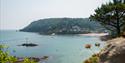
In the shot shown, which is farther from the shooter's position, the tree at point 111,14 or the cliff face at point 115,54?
the tree at point 111,14

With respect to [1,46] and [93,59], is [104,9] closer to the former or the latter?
[93,59]

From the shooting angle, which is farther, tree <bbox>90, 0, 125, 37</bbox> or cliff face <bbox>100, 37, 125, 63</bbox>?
tree <bbox>90, 0, 125, 37</bbox>

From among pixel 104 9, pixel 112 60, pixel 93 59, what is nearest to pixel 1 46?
pixel 112 60

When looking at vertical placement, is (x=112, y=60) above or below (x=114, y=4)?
below

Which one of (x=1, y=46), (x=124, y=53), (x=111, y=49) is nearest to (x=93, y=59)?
(x=111, y=49)

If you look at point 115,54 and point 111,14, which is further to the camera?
point 111,14

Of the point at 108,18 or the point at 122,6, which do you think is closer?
the point at 122,6

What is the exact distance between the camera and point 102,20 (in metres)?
33.6

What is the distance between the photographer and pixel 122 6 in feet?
99.3

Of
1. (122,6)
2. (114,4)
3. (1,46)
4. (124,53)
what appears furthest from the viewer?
(114,4)

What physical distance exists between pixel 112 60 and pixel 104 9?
2580 centimetres

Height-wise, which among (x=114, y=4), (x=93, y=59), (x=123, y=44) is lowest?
(x=93, y=59)

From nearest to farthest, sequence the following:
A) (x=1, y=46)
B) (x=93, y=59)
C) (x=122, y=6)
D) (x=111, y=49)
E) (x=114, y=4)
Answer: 1. (x=1, y=46)
2. (x=111, y=49)
3. (x=93, y=59)
4. (x=122, y=6)
5. (x=114, y=4)

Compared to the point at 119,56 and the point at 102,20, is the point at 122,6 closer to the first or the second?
the point at 102,20
